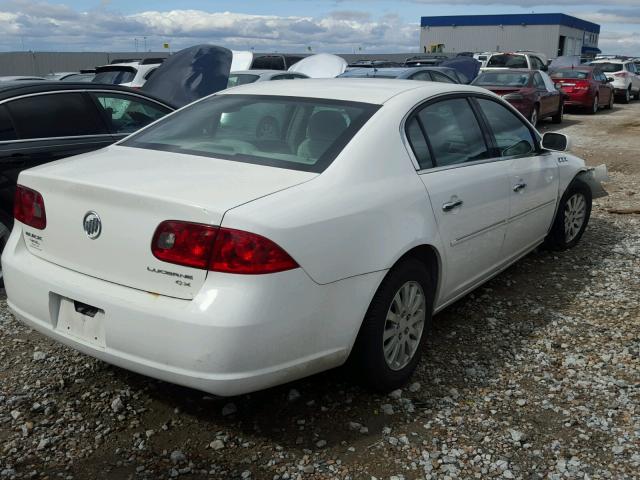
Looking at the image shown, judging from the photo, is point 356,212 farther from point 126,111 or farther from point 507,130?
point 126,111

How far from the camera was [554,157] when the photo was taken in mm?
5113

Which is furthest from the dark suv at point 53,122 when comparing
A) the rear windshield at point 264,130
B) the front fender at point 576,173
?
the front fender at point 576,173

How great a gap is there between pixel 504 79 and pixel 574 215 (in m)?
10.1

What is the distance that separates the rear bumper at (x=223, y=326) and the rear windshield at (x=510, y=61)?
19.9 m

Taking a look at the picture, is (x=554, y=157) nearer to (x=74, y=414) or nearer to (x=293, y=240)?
(x=293, y=240)

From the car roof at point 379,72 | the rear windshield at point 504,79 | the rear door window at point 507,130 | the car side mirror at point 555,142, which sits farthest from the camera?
the rear windshield at point 504,79

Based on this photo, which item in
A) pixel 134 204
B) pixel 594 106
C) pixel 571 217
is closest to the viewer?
pixel 134 204

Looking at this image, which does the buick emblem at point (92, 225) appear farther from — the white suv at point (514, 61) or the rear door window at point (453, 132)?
the white suv at point (514, 61)

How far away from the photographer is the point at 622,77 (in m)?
24.5

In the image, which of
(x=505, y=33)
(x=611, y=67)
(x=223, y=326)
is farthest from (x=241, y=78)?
(x=505, y=33)

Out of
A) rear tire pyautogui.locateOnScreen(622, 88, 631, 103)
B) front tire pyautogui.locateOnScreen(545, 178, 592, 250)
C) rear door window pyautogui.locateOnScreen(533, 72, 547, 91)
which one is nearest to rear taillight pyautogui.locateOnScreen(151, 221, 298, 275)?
front tire pyautogui.locateOnScreen(545, 178, 592, 250)

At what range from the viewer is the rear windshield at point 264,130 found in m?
3.18

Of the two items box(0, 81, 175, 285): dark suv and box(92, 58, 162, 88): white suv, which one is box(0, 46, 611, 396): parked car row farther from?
box(92, 58, 162, 88): white suv

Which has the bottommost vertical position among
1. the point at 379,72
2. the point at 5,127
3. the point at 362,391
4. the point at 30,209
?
→ the point at 362,391
